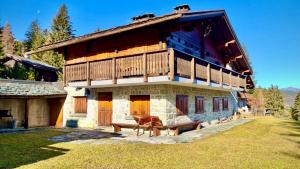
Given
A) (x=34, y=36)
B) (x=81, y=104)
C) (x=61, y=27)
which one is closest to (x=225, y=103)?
(x=81, y=104)

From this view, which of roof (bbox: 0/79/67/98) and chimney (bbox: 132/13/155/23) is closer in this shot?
roof (bbox: 0/79/67/98)

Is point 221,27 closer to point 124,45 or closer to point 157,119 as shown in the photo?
point 124,45

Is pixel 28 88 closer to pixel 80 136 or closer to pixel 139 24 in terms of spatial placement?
pixel 80 136

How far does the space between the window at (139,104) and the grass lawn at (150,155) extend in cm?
446

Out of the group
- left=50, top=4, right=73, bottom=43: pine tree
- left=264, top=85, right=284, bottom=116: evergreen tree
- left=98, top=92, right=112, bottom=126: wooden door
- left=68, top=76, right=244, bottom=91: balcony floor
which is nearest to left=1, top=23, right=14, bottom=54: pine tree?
left=50, top=4, right=73, bottom=43: pine tree

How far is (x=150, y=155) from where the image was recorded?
887 cm

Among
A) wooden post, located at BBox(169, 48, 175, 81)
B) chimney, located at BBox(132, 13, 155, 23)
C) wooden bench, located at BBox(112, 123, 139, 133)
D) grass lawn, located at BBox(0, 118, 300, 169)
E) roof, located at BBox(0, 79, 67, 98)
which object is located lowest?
grass lawn, located at BBox(0, 118, 300, 169)

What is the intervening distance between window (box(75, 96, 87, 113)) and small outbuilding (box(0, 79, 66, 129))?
140 centimetres

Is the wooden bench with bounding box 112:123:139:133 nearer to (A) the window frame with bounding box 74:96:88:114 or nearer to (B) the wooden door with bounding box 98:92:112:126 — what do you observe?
(B) the wooden door with bounding box 98:92:112:126

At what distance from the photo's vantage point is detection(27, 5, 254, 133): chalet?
13.1 metres

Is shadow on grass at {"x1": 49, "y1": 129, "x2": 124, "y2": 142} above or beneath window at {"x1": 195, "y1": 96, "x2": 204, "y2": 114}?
beneath

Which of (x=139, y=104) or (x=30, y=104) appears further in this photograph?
(x=30, y=104)

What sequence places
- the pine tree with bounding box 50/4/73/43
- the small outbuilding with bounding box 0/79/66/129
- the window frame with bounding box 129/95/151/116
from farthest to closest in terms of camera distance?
1. the pine tree with bounding box 50/4/73/43
2. the small outbuilding with bounding box 0/79/66/129
3. the window frame with bounding box 129/95/151/116

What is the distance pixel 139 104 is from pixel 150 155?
261 inches
